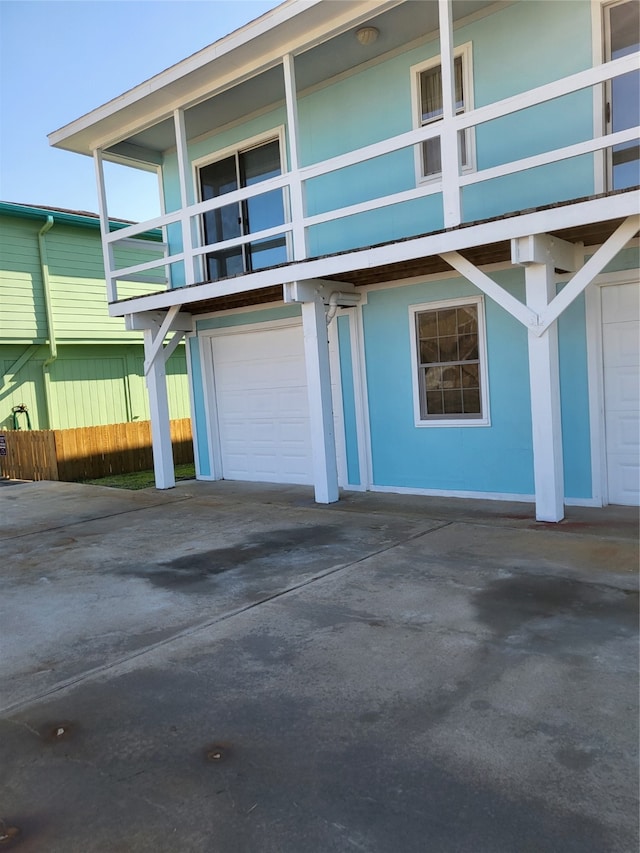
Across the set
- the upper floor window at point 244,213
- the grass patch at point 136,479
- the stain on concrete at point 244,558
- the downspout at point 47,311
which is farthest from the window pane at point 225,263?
the downspout at point 47,311

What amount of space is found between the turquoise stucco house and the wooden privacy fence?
11.0ft

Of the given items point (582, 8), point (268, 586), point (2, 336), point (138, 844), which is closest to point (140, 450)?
point (2, 336)

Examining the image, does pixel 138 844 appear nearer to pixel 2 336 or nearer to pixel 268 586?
pixel 268 586

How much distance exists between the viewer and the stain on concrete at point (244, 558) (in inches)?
219

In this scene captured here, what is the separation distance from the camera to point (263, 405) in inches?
409

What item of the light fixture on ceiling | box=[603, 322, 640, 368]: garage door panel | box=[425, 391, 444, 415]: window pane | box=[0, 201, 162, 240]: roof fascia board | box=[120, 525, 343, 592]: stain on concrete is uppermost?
box=[0, 201, 162, 240]: roof fascia board

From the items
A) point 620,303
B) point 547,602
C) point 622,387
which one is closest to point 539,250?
point 620,303

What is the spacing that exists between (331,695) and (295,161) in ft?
19.7

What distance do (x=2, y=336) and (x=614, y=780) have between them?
48.2 feet

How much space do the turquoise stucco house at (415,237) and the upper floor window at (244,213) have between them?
0.11 feet

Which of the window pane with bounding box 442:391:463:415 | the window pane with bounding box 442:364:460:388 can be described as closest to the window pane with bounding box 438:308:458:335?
the window pane with bounding box 442:364:460:388

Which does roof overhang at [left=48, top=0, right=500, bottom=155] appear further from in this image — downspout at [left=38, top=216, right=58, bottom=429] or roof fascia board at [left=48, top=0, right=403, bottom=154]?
downspout at [left=38, top=216, right=58, bottom=429]

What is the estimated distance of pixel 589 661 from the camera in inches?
139

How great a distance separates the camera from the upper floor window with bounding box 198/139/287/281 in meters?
9.55
